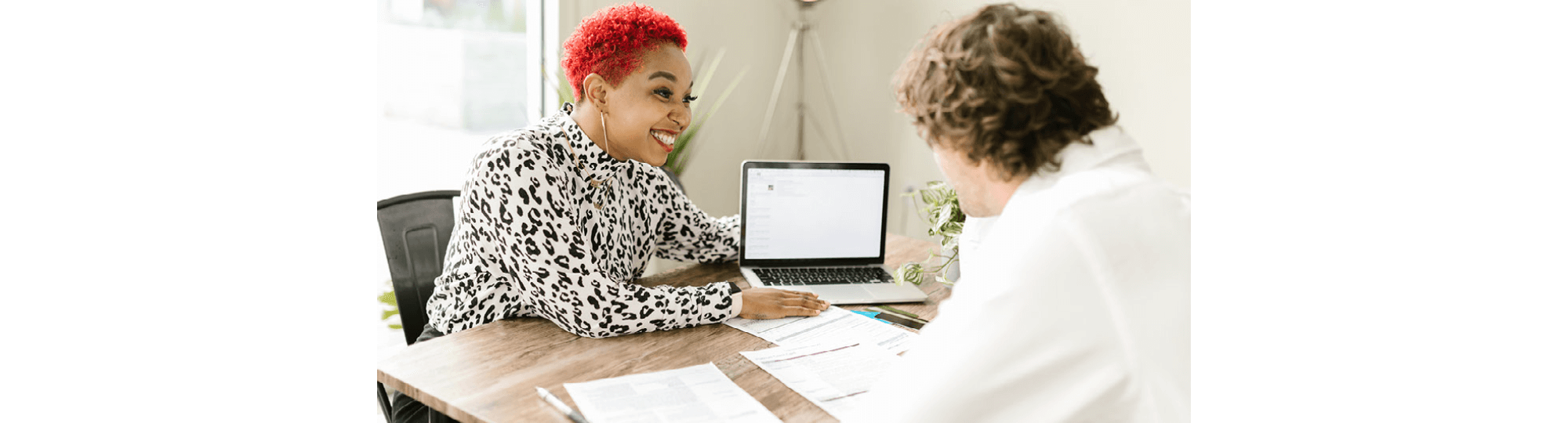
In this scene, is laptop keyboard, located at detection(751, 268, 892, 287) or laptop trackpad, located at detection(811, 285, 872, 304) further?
laptop keyboard, located at detection(751, 268, 892, 287)

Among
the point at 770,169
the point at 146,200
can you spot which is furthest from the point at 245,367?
the point at 770,169

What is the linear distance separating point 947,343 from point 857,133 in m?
2.98

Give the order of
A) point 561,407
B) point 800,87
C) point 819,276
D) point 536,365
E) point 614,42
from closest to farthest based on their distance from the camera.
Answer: point 561,407, point 536,365, point 614,42, point 819,276, point 800,87

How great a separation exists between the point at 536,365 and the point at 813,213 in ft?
2.71

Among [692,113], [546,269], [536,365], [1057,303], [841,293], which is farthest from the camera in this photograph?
[692,113]

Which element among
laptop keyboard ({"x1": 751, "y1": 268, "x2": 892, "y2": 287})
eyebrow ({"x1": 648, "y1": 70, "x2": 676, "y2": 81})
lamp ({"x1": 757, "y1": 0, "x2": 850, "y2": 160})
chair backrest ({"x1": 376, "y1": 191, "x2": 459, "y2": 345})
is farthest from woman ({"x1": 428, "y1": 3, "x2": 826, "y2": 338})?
lamp ({"x1": 757, "y1": 0, "x2": 850, "y2": 160})

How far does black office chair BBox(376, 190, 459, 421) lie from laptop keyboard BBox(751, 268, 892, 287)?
2.13ft

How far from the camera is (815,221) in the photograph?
1.87 meters

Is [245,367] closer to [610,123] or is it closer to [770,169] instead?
[610,123]

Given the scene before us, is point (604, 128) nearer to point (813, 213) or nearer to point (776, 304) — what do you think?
point (776, 304)

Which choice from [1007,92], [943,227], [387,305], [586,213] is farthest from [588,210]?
[387,305]

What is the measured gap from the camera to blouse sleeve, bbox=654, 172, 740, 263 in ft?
5.90

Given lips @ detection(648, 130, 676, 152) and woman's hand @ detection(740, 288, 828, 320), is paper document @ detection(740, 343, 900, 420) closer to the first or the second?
woman's hand @ detection(740, 288, 828, 320)

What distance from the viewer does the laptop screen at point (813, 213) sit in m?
1.84
